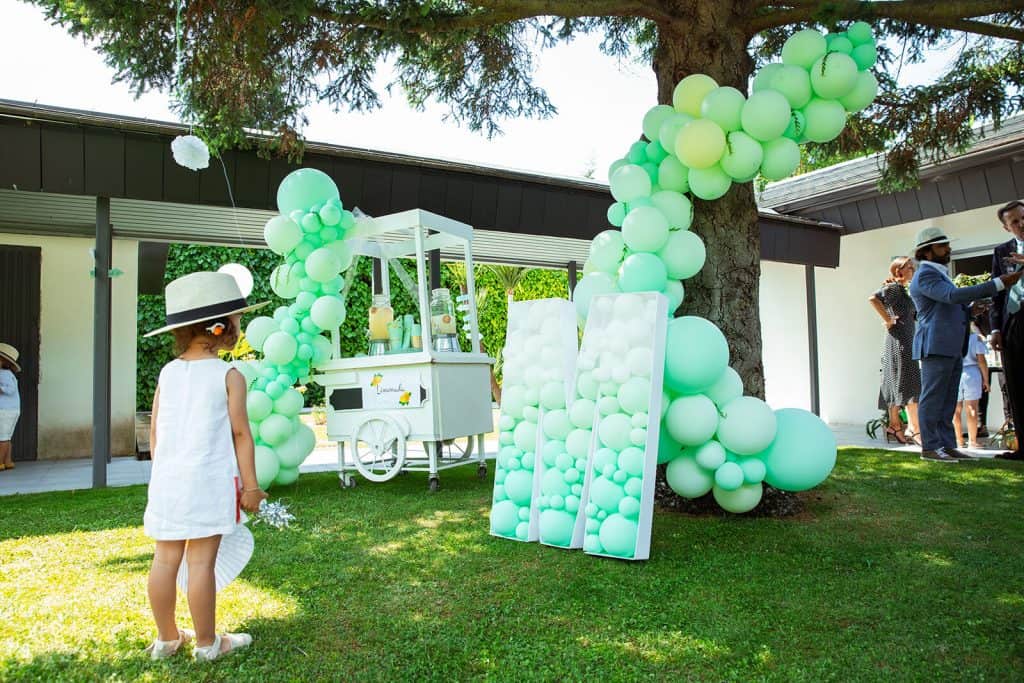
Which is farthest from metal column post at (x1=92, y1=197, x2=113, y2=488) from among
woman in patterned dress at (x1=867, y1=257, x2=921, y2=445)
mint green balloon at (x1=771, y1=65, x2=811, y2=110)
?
woman in patterned dress at (x1=867, y1=257, x2=921, y2=445)

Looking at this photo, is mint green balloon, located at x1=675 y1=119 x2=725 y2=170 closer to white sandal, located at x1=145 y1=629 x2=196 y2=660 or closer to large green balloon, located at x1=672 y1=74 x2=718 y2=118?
large green balloon, located at x1=672 y1=74 x2=718 y2=118

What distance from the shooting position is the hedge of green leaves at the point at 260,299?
31.5ft

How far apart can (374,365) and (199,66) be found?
6.51 ft

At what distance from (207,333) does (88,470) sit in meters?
5.30

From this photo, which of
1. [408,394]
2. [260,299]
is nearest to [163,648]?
[408,394]

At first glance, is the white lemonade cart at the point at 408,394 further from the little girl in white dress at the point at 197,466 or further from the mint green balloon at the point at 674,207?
the little girl in white dress at the point at 197,466

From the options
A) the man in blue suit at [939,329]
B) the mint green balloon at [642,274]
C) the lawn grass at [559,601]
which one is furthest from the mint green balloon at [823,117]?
the man in blue suit at [939,329]

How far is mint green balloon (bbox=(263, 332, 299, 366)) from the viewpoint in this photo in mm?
4477

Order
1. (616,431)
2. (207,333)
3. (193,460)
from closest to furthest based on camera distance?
(193,460) → (207,333) → (616,431)

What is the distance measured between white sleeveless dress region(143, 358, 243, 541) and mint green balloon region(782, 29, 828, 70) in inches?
107

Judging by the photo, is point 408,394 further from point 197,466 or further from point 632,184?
point 197,466

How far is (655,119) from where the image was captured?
11.7 ft

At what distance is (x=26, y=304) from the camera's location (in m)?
7.82

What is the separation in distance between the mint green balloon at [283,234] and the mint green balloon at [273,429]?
3.36ft
